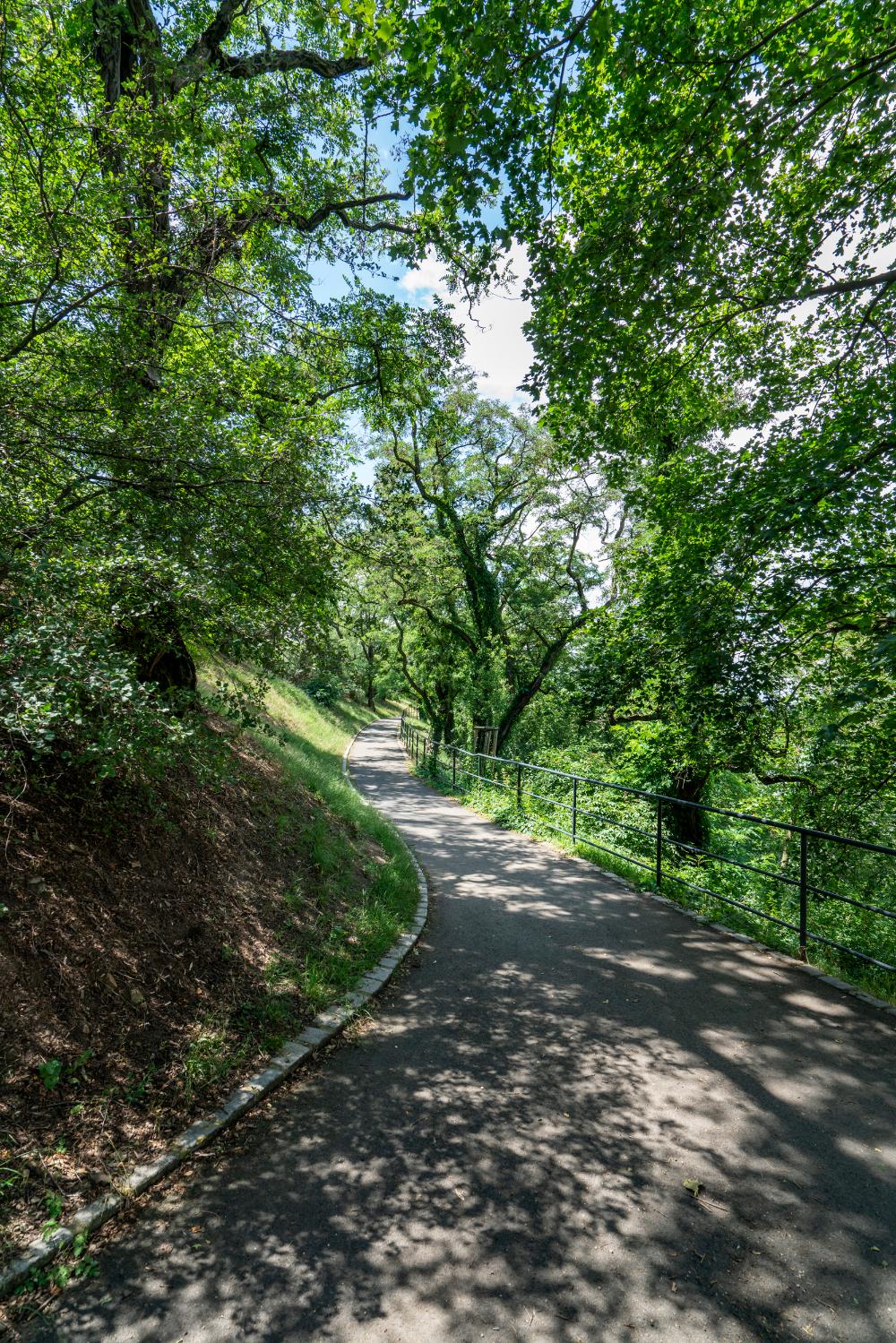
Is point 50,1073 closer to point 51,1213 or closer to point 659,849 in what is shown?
point 51,1213

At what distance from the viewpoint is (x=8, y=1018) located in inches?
112

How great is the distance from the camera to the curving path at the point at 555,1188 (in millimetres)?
2123

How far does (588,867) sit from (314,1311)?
6.94 m

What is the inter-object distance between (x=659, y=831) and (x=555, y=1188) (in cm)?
478

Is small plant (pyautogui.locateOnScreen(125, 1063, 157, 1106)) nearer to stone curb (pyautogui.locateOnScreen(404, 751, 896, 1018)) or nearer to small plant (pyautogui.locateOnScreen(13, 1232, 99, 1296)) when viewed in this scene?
small plant (pyautogui.locateOnScreen(13, 1232, 99, 1296))

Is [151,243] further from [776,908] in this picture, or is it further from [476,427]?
[476,427]

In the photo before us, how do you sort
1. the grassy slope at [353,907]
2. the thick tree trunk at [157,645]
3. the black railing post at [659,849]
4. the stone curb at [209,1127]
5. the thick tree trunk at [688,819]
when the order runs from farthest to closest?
the thick tree trunk at [688,819] → the black railing post at [659,849] → the grassy slope at [353,907] → the thick tree trunk at [157,645] → the stone curb at [209,1127]

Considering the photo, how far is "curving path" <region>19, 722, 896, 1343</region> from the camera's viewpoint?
6.97 feet

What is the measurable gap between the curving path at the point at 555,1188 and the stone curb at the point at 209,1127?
0.13m

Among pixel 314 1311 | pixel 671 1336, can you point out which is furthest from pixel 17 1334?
pixel 671 1336

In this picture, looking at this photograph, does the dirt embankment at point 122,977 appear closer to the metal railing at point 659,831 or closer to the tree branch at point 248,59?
the metal railing at point 659,831

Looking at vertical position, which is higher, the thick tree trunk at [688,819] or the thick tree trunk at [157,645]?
the thick tree trunk at [157,645]

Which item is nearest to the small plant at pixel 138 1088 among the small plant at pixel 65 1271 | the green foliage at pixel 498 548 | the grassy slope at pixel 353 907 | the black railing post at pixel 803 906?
the small plant at pixel 65 1271

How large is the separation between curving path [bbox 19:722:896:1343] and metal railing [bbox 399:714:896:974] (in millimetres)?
739
